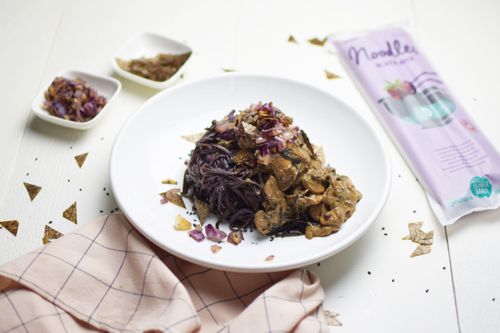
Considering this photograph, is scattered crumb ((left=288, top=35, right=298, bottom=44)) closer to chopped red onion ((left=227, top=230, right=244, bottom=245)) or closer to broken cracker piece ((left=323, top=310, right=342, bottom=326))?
chopped red onion ((left=227, top=230, right=244, bottom=245))

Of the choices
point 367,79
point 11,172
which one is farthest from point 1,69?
point 367,79

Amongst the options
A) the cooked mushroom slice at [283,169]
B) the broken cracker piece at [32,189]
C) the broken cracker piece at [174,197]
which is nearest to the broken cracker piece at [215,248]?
the broken cracker piece at [174,197]

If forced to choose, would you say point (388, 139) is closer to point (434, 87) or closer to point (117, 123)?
point (434, 87)

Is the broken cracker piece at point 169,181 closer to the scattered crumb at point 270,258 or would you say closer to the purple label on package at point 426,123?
the scattered crumb at point 270,258

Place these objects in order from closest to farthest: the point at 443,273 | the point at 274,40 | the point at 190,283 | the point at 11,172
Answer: the point at 190,283
the point at 443,273
the point at 11,172
the point at 274,40

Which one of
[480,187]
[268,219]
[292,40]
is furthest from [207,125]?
[480,187]
